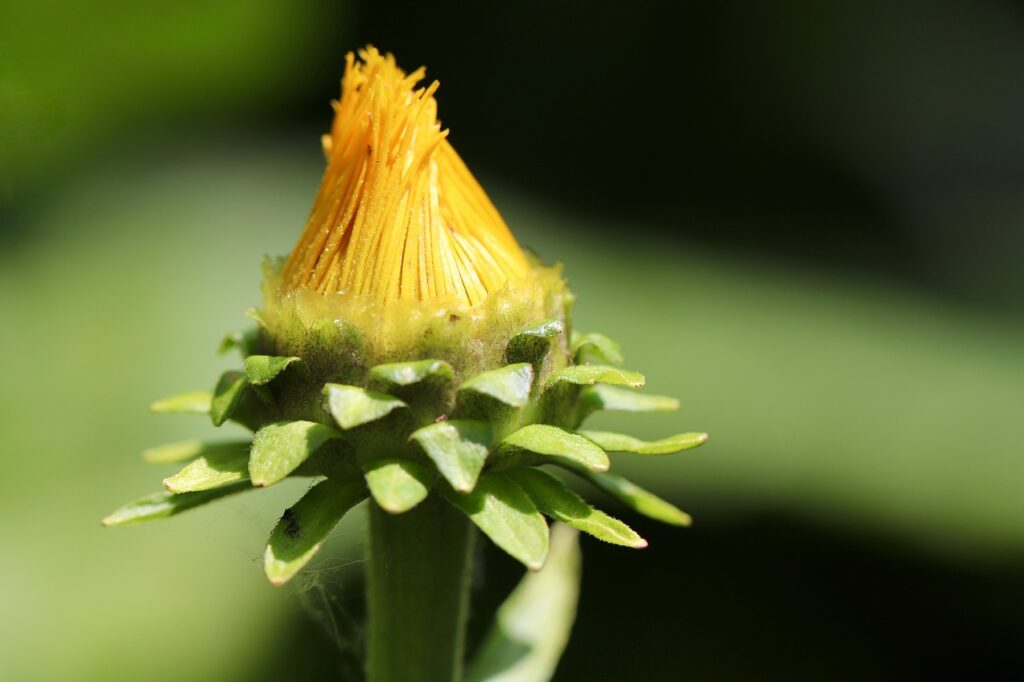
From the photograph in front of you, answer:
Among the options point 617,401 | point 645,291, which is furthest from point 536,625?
point 645,291

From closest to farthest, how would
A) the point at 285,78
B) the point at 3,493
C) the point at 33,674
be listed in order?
the point at 33,674
the point at 3,493
the point at 285,78

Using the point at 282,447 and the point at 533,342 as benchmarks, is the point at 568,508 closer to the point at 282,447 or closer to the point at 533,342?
the point at 533,342

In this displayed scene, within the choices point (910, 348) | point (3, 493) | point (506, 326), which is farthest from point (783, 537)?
point (3, 493)

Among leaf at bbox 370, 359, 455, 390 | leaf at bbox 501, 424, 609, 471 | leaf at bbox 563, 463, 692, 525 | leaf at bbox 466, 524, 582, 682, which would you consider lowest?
leaf at bbox 466, 524, 582, 682

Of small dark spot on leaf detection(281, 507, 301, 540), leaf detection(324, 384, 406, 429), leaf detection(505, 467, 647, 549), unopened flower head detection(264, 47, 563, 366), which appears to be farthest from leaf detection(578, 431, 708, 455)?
small dark spot on leaf detection(281, 507, 301, 540)

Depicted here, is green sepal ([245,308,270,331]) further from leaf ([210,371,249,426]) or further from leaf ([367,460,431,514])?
leaf ([367,460,431,514])

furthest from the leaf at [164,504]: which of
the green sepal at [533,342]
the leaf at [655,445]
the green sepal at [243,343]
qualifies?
the leaf at [655,445]

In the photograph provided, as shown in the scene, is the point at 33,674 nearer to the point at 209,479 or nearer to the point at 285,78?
the point at 209,479
